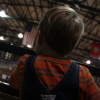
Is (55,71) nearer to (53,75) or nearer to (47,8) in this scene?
(53,75)

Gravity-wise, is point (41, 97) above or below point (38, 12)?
below

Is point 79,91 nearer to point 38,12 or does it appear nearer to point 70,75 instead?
point 70,75

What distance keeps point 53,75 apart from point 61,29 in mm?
235

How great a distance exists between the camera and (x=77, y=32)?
39.1 inches

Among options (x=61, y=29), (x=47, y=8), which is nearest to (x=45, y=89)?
(x=61, y=29)

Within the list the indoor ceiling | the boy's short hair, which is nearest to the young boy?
the boy's short hair

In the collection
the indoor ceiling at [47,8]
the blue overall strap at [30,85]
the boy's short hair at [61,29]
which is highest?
the indoor ceiling at [47,8]

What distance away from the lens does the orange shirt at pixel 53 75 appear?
941mm

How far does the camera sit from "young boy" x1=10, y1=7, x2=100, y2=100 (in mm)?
934

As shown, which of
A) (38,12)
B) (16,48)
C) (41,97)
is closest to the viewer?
(41,97)

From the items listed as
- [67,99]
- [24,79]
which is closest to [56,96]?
[67,99]

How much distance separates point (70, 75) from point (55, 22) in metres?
0.28

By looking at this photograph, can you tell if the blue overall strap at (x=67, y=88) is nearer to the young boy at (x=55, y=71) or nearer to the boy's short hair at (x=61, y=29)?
the young boy at (x=55, y=71)

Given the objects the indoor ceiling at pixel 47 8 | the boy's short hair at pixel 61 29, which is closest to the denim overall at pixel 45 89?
the boy's short hair at pixel 61 29
